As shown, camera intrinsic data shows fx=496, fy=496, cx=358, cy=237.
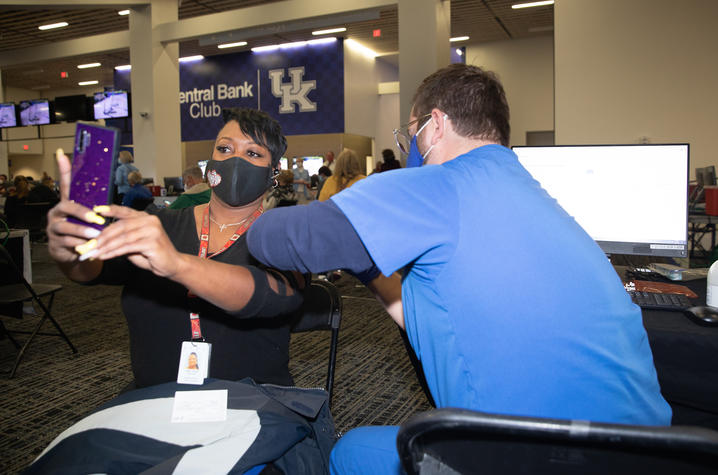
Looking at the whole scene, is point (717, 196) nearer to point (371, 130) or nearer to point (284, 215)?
point (284, 215)

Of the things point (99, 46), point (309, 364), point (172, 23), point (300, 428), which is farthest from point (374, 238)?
point (99, 46)

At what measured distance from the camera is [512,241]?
0.79 m

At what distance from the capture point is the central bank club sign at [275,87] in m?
12.1

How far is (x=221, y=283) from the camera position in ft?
3.35

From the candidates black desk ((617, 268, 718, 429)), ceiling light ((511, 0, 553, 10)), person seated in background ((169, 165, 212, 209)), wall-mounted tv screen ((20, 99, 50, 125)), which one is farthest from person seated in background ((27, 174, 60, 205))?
black desk ((617, 268, 718, 429))

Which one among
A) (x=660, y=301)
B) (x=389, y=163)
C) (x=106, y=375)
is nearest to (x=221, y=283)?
(x=660, y=301)

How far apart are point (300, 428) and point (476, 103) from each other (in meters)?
0.81

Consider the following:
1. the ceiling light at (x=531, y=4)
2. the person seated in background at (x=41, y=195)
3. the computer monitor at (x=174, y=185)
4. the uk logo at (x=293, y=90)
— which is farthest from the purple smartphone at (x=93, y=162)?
the uk logo at (x=293, y=90)

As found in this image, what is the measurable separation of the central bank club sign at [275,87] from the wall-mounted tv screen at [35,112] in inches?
129

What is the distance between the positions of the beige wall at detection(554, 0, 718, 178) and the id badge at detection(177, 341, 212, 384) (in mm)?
6735

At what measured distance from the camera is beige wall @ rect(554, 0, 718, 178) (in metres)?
6.72

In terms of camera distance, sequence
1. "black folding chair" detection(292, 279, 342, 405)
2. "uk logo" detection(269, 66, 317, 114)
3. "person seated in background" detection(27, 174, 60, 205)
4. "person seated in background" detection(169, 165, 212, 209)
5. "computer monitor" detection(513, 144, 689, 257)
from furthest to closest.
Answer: "uk logo" detection(269, 66, 317, 114), "person seated in background" detection(27, 174, 60, 205), "person seated in background" detection(169, 165, 212, 209), "computer monitor" detection(513, 144, 689, 257), "black folding chair" detection(292, 279, 342, 405)

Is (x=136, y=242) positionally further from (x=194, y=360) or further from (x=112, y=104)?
(x=112, y=104)

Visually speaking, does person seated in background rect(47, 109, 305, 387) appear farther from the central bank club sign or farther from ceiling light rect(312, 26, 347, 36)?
the central bank club sign
